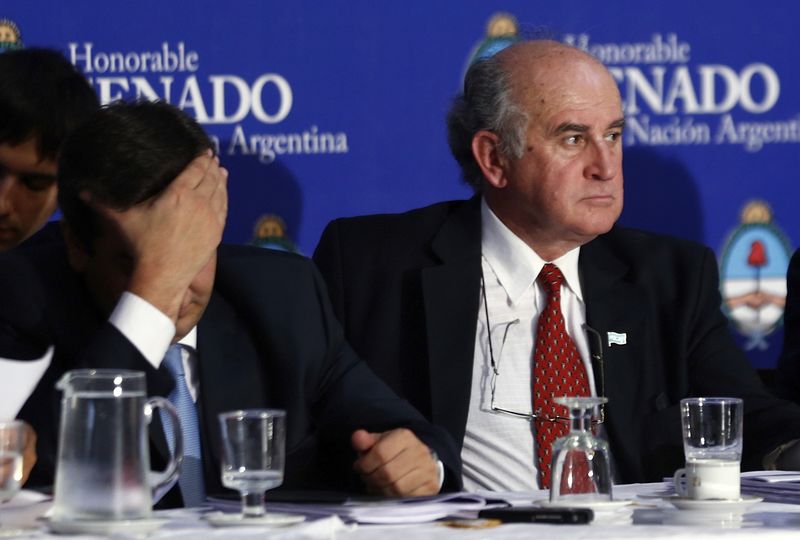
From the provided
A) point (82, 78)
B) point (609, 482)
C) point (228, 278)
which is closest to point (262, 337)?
point (228, 278)

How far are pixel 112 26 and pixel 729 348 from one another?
59.8 inches

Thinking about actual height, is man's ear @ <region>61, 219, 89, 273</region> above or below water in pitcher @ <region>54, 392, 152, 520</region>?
above

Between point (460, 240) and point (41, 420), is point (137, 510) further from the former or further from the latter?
point (460, 240)

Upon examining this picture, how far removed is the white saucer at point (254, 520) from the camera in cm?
159

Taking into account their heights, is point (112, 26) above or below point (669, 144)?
above

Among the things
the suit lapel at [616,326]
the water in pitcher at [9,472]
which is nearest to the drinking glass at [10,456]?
the water in pitcher at [9,472]

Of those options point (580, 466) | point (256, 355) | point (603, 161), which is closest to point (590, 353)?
point (603, 161)

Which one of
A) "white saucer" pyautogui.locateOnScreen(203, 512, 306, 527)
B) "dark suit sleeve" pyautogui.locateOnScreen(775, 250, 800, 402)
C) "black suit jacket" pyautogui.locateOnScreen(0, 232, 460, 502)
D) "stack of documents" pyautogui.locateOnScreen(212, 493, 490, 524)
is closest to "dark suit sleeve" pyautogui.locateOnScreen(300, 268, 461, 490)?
"black suit jacket" pyautogui.locateOnScreen(0, 232, 460, 502)

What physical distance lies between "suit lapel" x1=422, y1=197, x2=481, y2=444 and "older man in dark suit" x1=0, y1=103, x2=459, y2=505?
1.59 ft

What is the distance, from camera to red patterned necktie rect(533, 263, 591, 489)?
2865mm

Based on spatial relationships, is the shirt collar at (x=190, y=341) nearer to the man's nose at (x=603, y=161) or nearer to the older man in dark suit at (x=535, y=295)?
the older man in dark suit at (x=535, y=295)

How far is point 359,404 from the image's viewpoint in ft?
7.70

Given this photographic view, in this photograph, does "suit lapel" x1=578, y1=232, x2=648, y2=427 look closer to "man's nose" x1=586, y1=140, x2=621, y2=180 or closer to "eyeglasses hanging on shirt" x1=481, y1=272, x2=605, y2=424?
"eyeglasses hanging on shirt" x1=481, y1=272, x2=605, y2=424

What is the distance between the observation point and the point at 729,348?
9.87 ft
